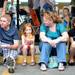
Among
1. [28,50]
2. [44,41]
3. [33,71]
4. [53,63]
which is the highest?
[44,41]

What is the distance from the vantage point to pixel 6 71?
805cm

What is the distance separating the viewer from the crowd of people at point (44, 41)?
818 cm

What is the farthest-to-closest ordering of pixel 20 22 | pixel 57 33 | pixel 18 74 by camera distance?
pixel 20 22, pixel 57 33, pixel 18 74

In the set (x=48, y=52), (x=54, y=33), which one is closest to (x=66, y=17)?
(x=54, y=33)

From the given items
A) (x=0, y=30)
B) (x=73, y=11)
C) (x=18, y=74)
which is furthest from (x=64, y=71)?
(x=73, y=11)

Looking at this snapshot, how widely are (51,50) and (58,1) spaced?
2414 mm

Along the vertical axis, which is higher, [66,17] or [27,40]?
[66,17]

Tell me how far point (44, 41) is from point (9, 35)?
2.40 ft

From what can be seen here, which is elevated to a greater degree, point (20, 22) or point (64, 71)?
point (20, 22)

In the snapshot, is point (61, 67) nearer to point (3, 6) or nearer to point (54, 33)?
point (54, 33)

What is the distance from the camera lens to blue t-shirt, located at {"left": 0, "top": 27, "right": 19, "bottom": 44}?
830 centimetres

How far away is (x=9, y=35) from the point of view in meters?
8.32

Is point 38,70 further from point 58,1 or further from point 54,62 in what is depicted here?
point 58,1

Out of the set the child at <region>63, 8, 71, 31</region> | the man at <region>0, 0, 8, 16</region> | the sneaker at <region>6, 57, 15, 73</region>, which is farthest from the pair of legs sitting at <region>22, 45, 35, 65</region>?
the child at <region>63, 8, 71, 31</region>
